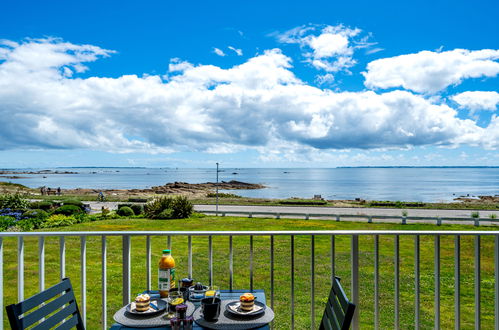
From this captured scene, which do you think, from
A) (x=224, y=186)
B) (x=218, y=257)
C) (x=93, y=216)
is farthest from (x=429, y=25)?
(x=224, y=186)

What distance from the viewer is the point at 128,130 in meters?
59.0

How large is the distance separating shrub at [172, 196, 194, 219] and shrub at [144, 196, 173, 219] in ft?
1.50

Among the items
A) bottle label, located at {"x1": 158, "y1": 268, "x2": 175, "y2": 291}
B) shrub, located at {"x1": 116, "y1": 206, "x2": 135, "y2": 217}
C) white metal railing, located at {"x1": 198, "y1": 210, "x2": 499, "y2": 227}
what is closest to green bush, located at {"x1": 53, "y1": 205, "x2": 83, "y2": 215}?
shrub, located at {"x1": 116, "y1": 206, "x2": 135, "y2": 217}

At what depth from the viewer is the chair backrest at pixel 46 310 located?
1566mm

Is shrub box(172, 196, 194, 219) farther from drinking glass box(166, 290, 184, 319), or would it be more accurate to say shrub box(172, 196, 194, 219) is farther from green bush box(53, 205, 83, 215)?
drinking glass box(166, 290, 184, 319)

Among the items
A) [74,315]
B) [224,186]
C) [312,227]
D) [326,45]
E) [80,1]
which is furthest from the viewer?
[224,186]

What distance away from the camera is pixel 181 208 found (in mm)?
19656

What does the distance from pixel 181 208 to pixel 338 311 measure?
1862 cm

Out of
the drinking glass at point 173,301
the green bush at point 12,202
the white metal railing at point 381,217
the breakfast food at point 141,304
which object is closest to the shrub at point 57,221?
the green bush at point 12,202

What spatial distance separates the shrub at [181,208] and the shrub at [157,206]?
46cm

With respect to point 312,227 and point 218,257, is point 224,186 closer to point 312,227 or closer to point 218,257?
point 312,227

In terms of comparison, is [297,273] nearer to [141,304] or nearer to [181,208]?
[141,304]

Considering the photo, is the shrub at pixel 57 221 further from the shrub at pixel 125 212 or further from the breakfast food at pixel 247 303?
the breakfast food at pixel 247 303

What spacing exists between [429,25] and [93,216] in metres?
19.0
